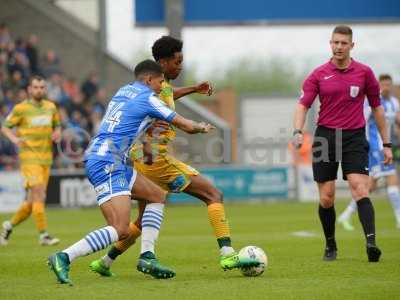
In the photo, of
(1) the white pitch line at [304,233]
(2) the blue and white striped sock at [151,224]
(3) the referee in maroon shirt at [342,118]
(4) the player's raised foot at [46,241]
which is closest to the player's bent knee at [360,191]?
(3) the referee in maroon shirt at [342,118]

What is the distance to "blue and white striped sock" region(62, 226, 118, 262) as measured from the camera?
9.12 meters

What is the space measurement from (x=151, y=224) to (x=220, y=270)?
107cm

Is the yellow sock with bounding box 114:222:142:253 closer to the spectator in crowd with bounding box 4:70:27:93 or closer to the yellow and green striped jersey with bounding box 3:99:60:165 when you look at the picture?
the yellow and green striped jersey with bounding box 3:99:60:165

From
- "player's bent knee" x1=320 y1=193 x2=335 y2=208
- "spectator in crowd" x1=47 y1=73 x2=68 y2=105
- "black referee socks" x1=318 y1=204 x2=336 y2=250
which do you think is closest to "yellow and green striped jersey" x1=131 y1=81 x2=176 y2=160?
"player's bent knee" x1=320 y1=193 x2=335 y2=208

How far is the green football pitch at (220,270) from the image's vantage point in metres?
8.72

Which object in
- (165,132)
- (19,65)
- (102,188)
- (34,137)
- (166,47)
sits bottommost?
(102,188)

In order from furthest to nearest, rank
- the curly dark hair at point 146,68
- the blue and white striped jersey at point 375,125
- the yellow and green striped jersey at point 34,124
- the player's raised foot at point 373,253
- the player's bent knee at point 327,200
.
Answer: the blue and white striped jersey at point 375,125
the yellow and green striped jersey at point 34,124
the player's bent knee at point 327,200
the player's raised foot at point 373,253
the curly dark hair at point 146,68

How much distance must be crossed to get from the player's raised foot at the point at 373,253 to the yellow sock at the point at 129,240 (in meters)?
2.51

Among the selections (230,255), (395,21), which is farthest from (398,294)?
(395,21)

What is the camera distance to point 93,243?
918 centimetres

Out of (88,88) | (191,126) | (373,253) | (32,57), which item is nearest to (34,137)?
(373,253)

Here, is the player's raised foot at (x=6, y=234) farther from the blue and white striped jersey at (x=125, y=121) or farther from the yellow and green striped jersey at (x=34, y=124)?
the blue and white striped jersey at (x=125, y=121)

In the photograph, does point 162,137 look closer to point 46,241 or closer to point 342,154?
point 342,154

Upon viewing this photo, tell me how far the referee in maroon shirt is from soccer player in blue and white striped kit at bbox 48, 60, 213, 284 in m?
2.08
